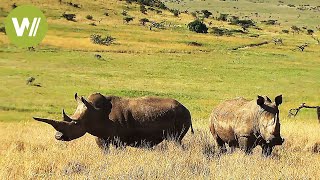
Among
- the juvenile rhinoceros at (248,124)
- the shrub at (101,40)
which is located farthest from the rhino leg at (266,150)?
the shrub at (101,40)

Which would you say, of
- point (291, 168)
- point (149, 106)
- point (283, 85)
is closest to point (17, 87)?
point (283, 85)

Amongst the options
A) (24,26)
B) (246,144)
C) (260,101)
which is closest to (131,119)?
(246,144)

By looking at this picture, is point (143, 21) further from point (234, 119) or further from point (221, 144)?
point (234, 119)

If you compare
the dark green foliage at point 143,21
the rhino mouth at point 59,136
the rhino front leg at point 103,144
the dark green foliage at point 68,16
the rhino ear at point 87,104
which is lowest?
the dark green foliage at point 143,21

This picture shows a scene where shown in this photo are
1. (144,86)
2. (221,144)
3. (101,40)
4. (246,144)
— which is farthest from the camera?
(101,40)

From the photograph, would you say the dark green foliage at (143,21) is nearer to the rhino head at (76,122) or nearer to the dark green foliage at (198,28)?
the dark green foliage at (198,28)

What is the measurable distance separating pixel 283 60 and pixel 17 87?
41797mm

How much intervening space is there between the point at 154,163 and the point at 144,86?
35.7 meters

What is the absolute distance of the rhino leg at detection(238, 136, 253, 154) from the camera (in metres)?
9.79

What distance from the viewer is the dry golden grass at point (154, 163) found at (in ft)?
26.5

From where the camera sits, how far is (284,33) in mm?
118562

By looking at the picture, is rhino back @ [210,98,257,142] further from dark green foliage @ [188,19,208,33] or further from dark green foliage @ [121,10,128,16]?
dark green foliage @ [121,10,128,16]

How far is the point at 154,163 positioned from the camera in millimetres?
8727

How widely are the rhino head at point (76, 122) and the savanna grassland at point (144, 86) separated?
0.54m
